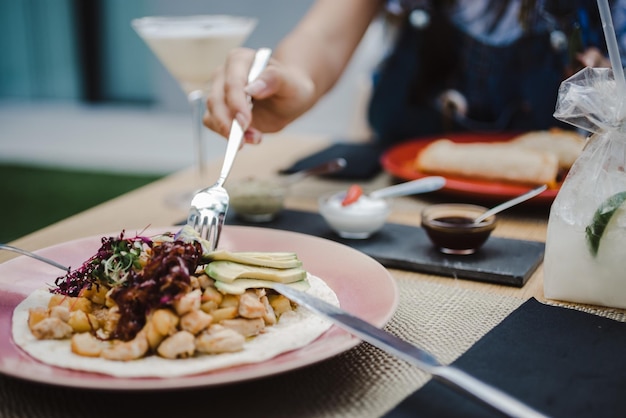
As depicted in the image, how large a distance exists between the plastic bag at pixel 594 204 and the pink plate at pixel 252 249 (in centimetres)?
28

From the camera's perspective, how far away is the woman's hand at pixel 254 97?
59.2 inches

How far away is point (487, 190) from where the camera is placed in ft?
5.38

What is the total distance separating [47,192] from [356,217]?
4.02 metres

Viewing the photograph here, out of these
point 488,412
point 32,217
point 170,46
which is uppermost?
point 170,46

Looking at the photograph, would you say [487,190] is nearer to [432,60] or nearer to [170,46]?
[170,46]

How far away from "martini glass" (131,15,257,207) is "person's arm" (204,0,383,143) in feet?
0.48

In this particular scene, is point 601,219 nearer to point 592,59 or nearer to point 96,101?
point 592,59

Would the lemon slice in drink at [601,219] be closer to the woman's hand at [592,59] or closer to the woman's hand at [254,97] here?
the woman's hand at [254,97]

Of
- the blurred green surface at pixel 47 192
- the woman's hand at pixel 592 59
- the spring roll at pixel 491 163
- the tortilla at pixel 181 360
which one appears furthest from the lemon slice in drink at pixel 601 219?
the blurred green surface at pixel 47 192

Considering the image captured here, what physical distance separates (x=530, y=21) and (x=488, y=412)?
1912mm

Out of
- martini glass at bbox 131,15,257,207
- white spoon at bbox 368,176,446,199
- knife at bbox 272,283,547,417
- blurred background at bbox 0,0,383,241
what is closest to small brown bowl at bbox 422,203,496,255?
white spoon at bbox 368,176,446,199

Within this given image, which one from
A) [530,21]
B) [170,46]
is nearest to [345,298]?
[170,46]

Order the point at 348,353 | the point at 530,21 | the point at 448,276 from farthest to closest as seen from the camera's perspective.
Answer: the point at 530,21 → the point at 448,276 → the point at 348,353

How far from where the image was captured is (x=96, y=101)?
7043 mm
